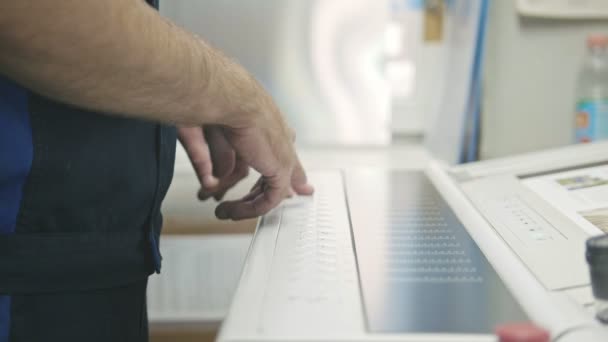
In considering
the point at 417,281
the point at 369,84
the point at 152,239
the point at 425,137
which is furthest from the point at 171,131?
the point at 425,137

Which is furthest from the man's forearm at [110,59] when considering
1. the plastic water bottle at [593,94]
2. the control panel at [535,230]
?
the plastic water bottle at [593,94]

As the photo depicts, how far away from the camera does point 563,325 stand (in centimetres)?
45

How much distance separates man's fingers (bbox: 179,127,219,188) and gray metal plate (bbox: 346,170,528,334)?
26 cm

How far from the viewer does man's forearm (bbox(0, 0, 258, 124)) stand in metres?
0.49

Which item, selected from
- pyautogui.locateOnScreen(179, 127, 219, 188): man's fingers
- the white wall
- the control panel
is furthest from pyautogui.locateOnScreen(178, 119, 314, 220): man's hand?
the white wall

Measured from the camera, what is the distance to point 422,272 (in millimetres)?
566

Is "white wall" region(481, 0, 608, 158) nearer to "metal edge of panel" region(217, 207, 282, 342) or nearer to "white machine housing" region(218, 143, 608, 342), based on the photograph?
"white machine housing" region(218, 143, 608, 342)

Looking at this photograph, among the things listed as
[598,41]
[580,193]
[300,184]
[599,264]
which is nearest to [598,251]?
[599,264]

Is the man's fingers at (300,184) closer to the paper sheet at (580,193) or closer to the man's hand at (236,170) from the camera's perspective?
the man's hand at (236,170)

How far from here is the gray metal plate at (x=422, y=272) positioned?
1.54 ft

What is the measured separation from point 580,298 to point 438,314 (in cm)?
12

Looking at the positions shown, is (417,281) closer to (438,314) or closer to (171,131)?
(438,314)

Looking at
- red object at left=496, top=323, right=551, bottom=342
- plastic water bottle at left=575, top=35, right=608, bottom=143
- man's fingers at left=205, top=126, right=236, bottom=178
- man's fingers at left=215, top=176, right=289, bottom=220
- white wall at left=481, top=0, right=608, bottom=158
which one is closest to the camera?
red object at left=496, top=323, right=551, bottom=342

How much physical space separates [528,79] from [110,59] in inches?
47.3
